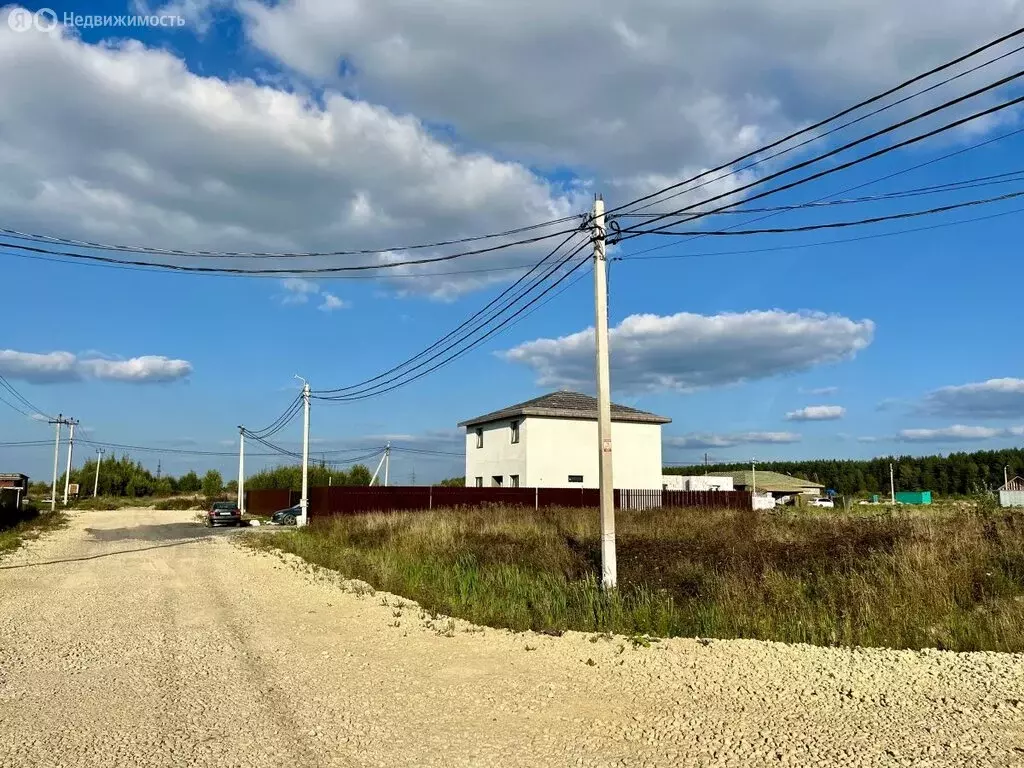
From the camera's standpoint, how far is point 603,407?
39.0 feet

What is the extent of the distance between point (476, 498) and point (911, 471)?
10834cm

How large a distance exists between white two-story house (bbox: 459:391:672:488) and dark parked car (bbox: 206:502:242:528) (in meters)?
13.4

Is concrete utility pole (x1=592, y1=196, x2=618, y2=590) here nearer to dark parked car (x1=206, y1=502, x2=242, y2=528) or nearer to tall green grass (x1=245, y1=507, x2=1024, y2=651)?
tall green grass (x1=245, y1=507, x2=1024, y2=651)

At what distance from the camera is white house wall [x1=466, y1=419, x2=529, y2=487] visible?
3744 centimetres

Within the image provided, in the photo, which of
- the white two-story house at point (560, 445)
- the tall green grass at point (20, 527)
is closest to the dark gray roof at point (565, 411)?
the white two-story house at point (560, 445)

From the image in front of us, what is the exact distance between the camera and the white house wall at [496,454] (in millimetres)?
37438

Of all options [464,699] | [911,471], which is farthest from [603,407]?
[911,471]

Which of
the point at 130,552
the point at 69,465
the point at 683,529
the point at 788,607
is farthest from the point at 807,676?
the point at 69,465

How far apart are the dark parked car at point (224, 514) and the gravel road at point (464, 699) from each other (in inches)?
1306

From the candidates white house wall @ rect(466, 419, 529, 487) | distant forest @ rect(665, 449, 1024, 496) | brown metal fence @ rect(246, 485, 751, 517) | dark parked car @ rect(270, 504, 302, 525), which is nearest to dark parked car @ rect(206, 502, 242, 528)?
dark parked car @ rect(270, 504, 302, 525)

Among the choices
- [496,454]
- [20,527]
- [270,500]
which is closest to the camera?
Answer: [20,527]

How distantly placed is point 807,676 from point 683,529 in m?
12.7

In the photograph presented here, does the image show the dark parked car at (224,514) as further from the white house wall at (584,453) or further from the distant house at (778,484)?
the distant house at (778,484)

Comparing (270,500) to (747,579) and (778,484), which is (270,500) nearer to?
(747,579)
